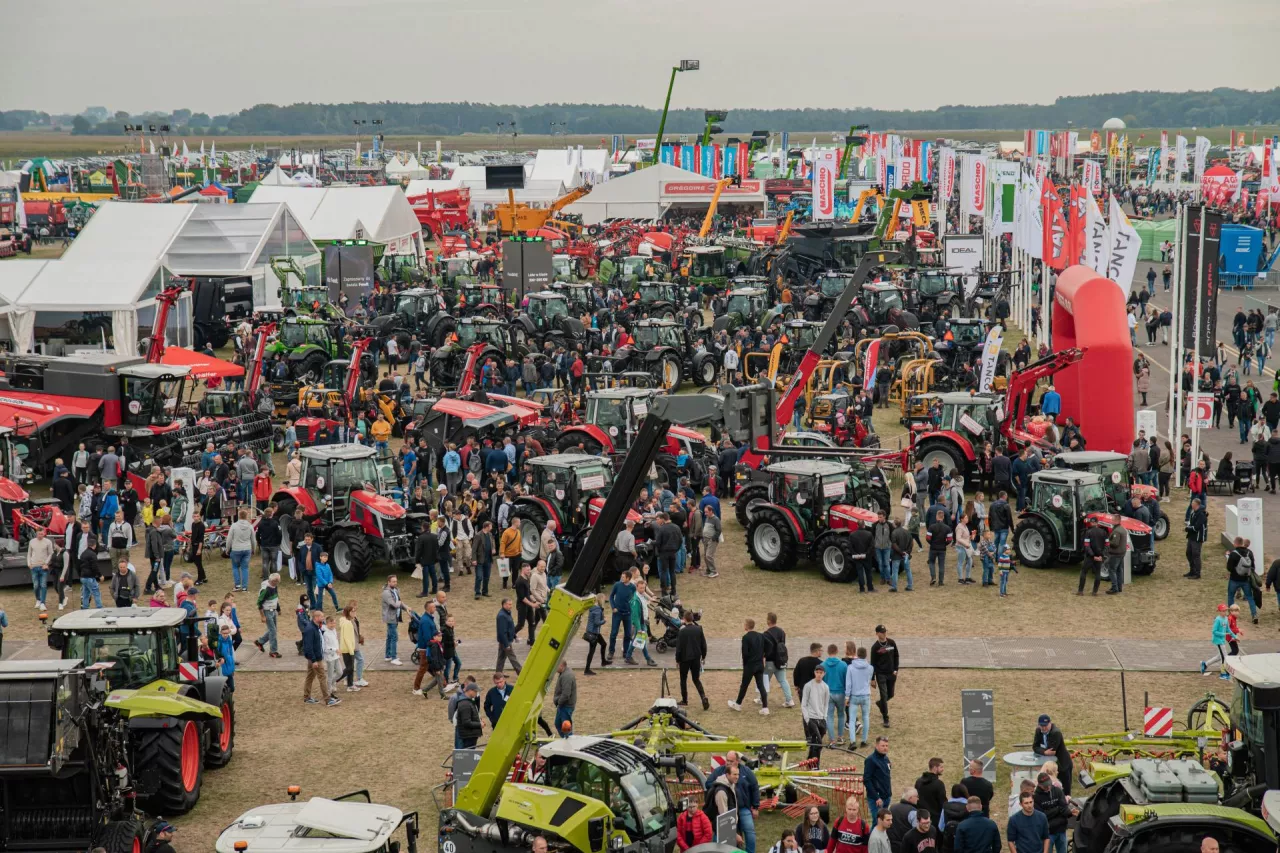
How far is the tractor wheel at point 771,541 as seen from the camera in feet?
63.3

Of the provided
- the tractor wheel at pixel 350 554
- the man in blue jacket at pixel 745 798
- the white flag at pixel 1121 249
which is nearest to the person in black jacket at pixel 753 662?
the man in blue jacket at pixel 745 798

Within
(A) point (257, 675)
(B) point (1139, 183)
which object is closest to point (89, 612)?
(A) point (257, 675)

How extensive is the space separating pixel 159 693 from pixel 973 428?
14529mm

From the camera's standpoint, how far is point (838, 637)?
659 inches

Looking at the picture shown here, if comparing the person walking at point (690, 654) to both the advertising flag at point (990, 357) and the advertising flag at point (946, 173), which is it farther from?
the advertising flag at point (946, 173)

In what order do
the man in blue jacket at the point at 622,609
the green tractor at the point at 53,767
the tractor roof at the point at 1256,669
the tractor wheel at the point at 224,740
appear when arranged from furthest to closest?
the man in blue jacket at the point at 622,609 → the tractor wheel at the point at 224,740 → the tractor roof at the point at 1256,669 → the green tractor at the point at 53,767

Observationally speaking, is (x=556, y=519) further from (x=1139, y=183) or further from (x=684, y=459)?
(x=1139, y=183)

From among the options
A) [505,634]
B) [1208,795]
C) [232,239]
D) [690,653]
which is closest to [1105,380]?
[690,653]

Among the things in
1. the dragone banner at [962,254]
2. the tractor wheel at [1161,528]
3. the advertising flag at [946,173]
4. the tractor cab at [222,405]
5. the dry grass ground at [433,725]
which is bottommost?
the dry grass ground at [433,725]

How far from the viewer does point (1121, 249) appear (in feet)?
85.8

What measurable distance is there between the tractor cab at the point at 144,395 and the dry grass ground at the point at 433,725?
1041 cm

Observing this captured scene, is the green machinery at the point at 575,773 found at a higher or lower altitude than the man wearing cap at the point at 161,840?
higher

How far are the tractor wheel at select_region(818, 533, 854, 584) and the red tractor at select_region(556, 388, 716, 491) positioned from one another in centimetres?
432

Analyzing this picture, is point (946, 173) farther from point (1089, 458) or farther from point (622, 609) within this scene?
point (622, 609)
